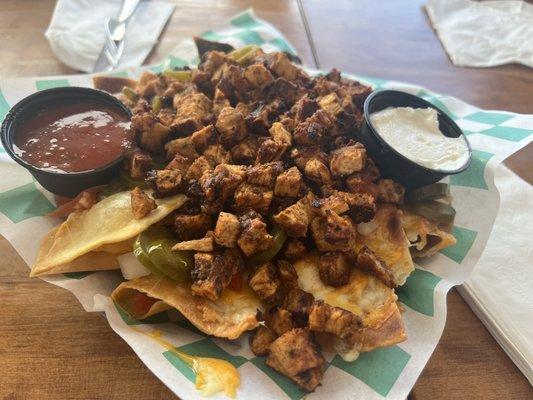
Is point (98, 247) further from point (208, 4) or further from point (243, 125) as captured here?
point (208, 4)

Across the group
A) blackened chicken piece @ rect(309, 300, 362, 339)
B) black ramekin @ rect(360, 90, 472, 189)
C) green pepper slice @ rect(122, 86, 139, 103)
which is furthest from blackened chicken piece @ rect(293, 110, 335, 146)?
green pepper slice @ rect(122, 86, 139, 103)

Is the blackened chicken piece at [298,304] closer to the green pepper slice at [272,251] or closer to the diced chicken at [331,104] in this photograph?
the green pepper slice at [272,251]

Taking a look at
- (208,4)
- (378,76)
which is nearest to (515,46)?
(378,76)

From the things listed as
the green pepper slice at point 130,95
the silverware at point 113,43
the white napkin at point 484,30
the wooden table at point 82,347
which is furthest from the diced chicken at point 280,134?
the white napkin at point 484,30

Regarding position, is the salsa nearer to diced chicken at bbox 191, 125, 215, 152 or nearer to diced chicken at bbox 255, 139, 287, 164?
diced chicken at bbox 191, 125, 215, 152

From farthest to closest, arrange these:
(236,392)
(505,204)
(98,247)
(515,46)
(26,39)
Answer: (515,46) < (26,39) < (505,204) < (98,247) < (236,392)

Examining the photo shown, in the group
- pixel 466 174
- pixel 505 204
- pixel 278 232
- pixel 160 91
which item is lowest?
pixel 505 204

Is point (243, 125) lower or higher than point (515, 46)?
higher
